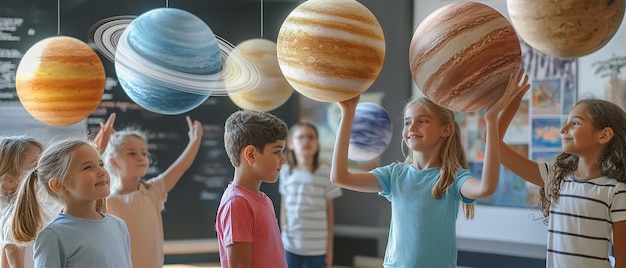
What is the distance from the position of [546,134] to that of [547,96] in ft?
0.83

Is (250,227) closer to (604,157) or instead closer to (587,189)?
(587,189)

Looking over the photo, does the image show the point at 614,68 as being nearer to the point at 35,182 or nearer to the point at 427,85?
the point at 427,85

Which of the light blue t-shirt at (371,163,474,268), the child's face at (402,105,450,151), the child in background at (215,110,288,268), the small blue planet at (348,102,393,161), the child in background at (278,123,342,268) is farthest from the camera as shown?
the child in background at (278,123,342,268)

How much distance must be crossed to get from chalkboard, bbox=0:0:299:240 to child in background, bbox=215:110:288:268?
118 inches

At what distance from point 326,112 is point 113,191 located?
2.74 meters

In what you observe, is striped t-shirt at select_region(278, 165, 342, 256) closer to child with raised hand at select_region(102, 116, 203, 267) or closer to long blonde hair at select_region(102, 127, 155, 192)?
child with raised hand at select_region(102, 116, 203, 267)

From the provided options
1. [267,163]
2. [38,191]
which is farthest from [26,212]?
[267,163]

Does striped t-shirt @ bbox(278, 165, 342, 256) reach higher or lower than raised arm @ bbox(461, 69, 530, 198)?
lower

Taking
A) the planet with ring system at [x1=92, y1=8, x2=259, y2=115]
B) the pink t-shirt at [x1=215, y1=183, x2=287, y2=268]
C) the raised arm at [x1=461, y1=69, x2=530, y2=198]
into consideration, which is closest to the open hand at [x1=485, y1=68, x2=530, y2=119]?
the raised arm at [x1=461, y1=69, x2=530, y2=198]

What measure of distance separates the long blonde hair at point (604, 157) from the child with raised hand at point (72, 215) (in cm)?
158

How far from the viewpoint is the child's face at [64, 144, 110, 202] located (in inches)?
95.7

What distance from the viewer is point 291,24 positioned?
8.30 feet

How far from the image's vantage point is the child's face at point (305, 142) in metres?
4.98

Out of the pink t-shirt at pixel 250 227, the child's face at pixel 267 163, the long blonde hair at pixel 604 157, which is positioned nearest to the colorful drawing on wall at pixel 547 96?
the long blonde hair at pixel 604 157
